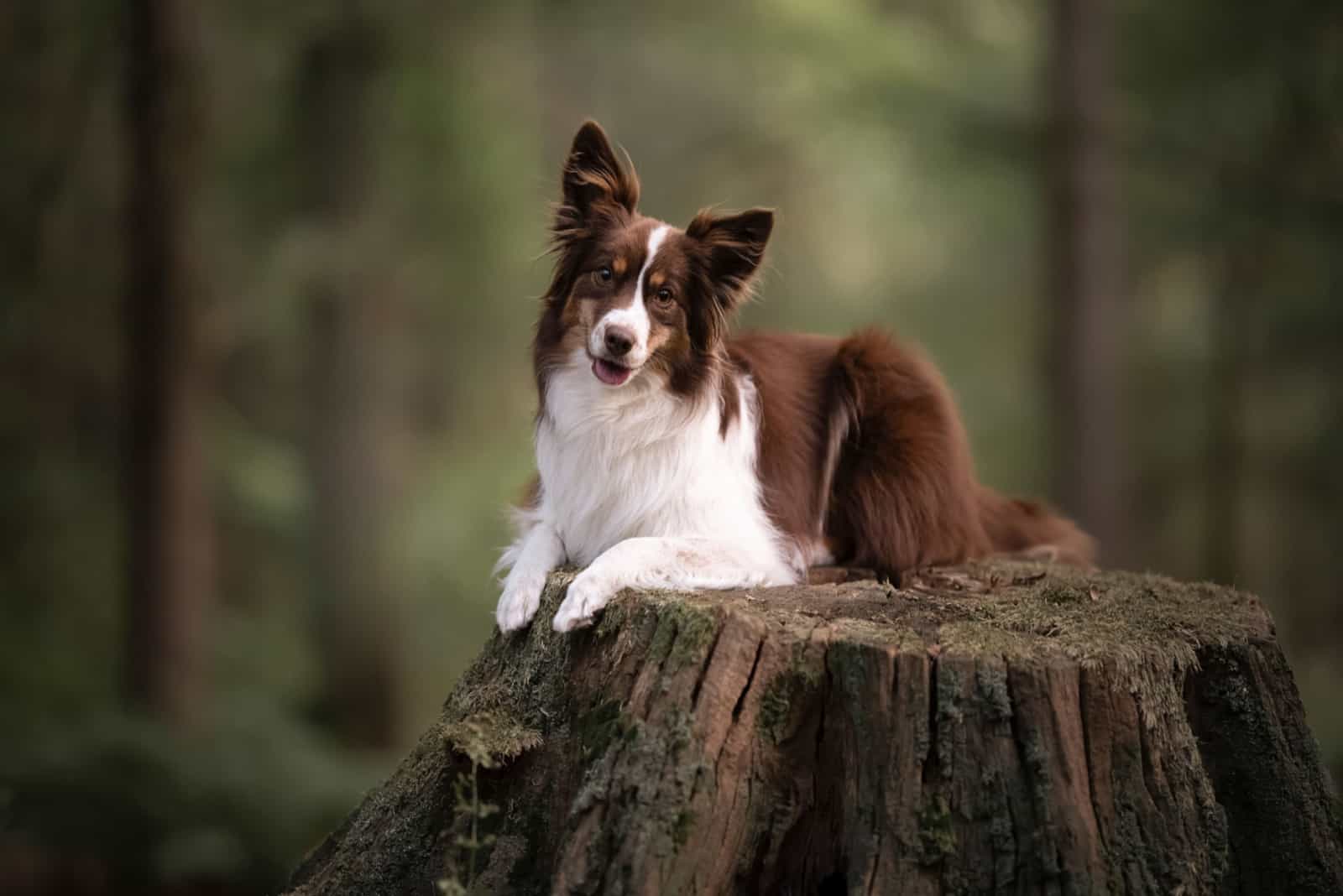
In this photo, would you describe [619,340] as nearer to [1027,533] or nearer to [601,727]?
[601,727]

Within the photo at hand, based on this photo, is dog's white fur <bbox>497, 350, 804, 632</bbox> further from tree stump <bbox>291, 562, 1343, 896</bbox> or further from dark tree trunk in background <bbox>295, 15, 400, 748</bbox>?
dark tree trunk in background <bbox>295, 15, 400, 748</bbox>

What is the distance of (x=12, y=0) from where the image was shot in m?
9.21

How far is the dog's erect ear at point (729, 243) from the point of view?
4652 mm

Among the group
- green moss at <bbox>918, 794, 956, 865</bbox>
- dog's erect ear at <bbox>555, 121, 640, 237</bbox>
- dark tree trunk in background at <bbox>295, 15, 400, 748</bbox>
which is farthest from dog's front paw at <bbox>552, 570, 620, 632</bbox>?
dark tree trunk in background at <bbox>295, 15, 400, 748</bbox>

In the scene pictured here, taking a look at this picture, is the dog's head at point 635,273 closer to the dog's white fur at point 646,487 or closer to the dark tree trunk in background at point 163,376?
the dog's white fur at point 646,487

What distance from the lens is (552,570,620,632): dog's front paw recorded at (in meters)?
3.91

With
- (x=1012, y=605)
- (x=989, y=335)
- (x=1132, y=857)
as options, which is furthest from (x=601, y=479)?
(x=989, y=335)

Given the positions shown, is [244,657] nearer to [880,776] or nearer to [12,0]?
[12,0]

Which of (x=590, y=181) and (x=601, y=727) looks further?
(x=590, y=181)

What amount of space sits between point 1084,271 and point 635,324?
22.4 ft

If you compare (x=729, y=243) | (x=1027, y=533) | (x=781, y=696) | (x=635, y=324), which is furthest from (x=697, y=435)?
(x=1027, y=533)

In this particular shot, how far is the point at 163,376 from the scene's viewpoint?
888cm

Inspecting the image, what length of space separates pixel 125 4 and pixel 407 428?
7373 millimetres

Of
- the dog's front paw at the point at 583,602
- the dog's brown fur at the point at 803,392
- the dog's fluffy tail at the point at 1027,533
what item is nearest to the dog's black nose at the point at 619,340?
the dog's brown fur at the point at 803,392
